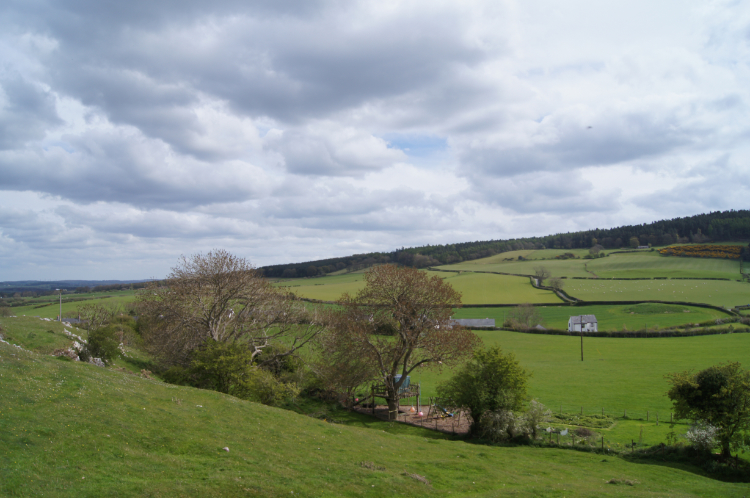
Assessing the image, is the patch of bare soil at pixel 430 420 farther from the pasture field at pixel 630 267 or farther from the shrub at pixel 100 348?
the pasture field at pixel 630 267

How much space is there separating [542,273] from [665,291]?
39451 millimetres

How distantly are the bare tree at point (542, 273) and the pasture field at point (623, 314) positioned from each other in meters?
33.3

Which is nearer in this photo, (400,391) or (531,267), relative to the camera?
(400,391)

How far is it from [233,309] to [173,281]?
6.97 metres

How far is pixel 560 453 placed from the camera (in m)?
28.9

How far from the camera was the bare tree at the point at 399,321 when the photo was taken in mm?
37281

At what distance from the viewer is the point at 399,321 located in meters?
38.3

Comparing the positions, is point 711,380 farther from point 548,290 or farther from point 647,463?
point 548,290

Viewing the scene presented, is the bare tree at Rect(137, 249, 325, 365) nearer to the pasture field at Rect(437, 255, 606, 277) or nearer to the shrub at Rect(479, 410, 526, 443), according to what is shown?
the shrub at Rect(479, 410, 526, 443)

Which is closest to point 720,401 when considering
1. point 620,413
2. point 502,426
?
point 502,426

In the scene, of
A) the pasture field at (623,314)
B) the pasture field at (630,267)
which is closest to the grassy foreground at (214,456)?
the pasture field at (623,314)

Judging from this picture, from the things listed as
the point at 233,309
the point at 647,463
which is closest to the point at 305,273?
the point at 233,309

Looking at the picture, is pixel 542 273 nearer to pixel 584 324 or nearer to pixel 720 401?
pixel 584 324

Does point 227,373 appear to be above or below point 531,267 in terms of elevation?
below
